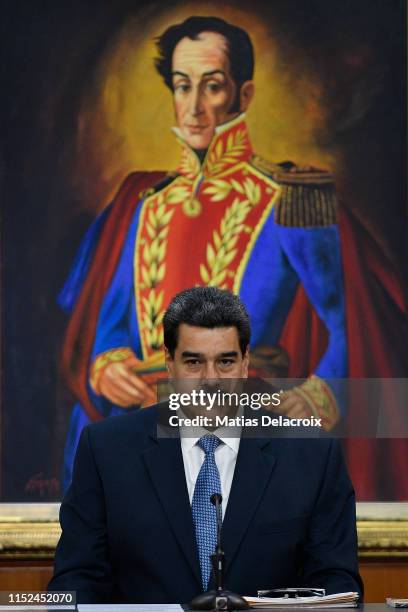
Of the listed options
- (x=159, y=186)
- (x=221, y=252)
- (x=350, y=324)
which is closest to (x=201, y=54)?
(x=159, y=186)

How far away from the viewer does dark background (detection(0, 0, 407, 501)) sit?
4391 mm

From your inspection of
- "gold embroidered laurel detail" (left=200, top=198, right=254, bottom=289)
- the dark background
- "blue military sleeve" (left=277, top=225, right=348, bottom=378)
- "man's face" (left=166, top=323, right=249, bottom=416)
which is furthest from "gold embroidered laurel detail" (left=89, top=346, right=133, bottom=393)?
"man's face" (left=166, top=323, right=249, bottom=416)

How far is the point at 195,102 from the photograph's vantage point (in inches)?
176

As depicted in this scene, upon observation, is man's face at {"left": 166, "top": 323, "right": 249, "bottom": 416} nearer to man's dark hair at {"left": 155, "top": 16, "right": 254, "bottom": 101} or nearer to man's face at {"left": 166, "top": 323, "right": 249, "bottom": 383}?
man's face at {"left": 166, "top": 323, "right": 249, "bottom": 383}

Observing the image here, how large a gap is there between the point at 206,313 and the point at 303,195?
1497 millimetres

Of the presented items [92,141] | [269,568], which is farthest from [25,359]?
[269,568]

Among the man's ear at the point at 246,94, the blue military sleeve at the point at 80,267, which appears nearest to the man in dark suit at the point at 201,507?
the blue military sleeve at the point at 80,267

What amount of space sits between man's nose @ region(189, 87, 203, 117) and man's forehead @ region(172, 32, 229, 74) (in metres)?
0.08

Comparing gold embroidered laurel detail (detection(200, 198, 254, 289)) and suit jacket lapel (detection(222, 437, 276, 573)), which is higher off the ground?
gold embroidered laurel detail (detection(200, 198, 254, 289))

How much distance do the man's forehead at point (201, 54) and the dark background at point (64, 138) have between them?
0.74 feet

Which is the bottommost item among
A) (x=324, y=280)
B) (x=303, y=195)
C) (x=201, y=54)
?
(x=324, y=280)

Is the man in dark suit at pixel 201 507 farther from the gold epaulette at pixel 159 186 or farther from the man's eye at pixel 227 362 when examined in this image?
the gold epaulette at pixel 159 186

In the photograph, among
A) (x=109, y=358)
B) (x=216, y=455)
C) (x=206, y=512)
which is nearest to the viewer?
(x=206, y=512)

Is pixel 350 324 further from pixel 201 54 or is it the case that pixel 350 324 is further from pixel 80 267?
pixel 201 54
